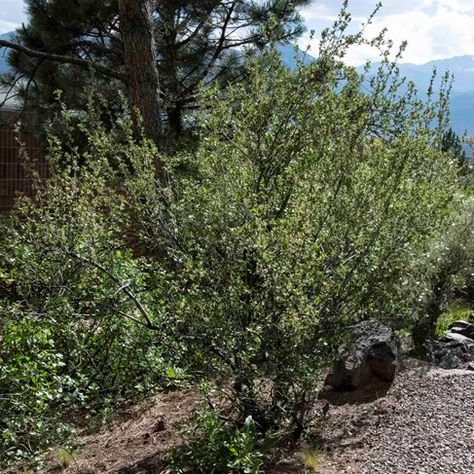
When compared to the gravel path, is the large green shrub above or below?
above

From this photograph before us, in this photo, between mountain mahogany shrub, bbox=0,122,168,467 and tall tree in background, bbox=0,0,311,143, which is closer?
mountain mahogany shrub, bbox=0,122,168,467

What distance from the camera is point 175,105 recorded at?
7.10 meters

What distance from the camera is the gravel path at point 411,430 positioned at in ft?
10.3

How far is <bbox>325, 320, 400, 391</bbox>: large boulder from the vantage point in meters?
4.05

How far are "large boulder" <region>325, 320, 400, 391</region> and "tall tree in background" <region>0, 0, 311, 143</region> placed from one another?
3.75m

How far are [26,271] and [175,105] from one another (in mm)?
3605

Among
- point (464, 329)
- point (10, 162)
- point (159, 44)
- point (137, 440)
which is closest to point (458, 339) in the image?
point (464, 329)

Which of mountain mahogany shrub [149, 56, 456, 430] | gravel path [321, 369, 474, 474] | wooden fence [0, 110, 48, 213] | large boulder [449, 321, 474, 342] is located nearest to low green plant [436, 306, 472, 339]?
large boulder [449, 321, 474, 342]

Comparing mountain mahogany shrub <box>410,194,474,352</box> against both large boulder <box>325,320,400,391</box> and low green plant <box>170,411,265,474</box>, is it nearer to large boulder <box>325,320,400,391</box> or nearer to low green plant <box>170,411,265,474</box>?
large boulder <box>325,320,400,391</box>

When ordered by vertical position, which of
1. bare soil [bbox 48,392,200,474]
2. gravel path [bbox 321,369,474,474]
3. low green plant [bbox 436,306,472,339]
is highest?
low green plant [bbox 436,306,472,339]

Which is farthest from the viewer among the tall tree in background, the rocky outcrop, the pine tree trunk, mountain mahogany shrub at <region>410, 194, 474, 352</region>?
the tall tree in background

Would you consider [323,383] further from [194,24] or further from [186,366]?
[194,24]

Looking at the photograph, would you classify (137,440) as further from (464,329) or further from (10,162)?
(10,162)

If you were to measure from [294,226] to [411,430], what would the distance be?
128 centimetres
